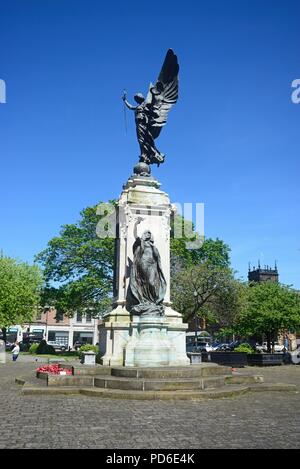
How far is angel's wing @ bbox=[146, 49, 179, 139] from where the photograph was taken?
18391mm

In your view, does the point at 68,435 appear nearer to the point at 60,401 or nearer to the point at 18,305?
the point at 60,401

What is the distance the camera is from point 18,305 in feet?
139

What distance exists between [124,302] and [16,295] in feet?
96.6

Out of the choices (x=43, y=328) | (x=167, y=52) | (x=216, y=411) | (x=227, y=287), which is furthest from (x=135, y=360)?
(x=43, y=328)

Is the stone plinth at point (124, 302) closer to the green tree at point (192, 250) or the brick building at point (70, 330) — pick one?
the green tree at point (192, 250)

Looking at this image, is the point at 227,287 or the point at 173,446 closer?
the point at 173,446

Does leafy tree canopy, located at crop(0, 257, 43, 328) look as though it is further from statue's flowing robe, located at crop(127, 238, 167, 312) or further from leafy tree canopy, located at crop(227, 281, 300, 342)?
statue's flowing robe, located at crop(127, 238, 167, 312)

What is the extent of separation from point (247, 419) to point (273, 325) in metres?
28.7

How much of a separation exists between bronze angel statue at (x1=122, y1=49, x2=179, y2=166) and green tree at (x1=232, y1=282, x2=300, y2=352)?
2028 cm

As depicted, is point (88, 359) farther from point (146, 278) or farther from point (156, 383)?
point (156, 383)

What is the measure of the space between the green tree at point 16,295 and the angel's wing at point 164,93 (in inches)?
1121

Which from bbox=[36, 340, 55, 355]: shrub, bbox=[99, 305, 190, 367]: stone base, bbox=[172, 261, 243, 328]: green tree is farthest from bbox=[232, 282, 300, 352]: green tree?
bbox=[99, 305, 190, 367]: stone base

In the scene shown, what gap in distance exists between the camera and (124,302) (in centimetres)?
1543

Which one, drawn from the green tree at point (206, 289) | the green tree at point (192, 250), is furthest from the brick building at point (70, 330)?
the green tree at point (206, 289)
